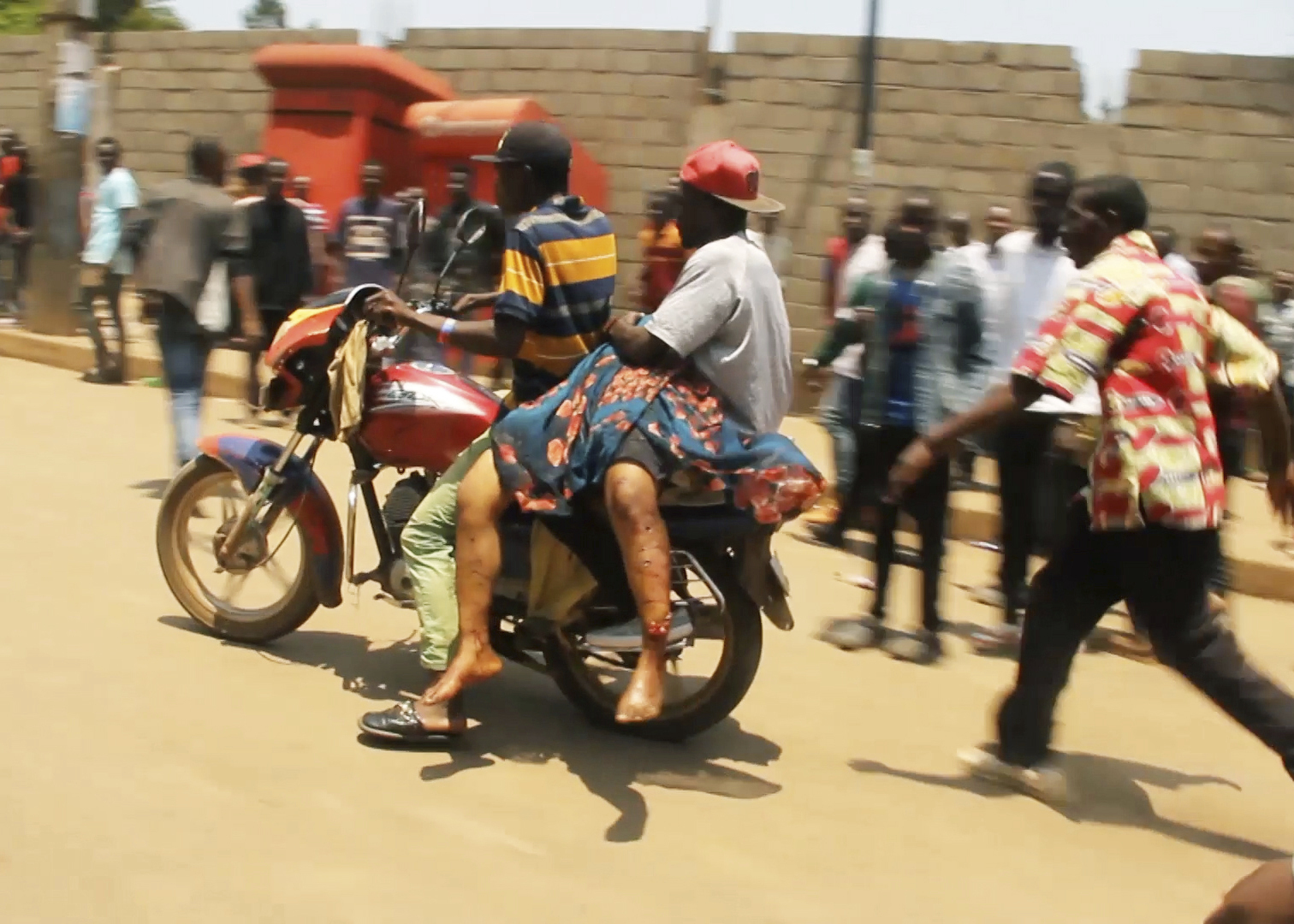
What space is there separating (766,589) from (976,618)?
238 cm

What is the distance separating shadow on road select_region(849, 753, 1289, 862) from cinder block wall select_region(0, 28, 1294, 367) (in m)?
6.77

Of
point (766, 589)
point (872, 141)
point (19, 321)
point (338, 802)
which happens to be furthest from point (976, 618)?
point (19, 321)

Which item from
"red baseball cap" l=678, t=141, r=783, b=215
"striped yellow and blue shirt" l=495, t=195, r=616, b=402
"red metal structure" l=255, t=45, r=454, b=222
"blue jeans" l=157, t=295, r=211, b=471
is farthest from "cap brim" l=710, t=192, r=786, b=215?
"red metal structure" l=255, t=45, r=454, b=222

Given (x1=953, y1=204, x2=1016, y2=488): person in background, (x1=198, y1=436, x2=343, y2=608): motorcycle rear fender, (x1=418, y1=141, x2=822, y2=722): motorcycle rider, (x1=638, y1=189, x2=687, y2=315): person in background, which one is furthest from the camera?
(x1=638, y1=189, x2=687, y2=315): person in background

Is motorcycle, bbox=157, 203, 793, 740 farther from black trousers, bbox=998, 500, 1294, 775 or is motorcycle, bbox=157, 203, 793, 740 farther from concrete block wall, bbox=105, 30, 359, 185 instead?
concrete block wall, bbox=105, 30, 359, 185

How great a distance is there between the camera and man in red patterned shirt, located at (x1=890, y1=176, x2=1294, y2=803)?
3.81 meters

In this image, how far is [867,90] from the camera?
456 inches

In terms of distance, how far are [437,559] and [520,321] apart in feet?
2.40

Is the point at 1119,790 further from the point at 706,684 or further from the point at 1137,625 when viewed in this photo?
the point at 706,684

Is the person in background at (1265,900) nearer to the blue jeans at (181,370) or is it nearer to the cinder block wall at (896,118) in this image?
the blue jeans at (181,370)

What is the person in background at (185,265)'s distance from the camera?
23.5 feet

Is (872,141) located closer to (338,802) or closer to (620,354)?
(620,354)

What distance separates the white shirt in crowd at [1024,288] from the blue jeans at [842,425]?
1.14 meters

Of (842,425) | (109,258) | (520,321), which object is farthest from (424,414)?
(109,258)
